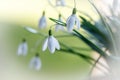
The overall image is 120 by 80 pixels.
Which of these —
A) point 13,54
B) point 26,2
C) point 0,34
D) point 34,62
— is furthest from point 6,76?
point 34,62

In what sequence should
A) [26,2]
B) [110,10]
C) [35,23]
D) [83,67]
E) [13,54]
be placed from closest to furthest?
[110,10] → [83,67] → [13,54] → [35,23] → [26,2]

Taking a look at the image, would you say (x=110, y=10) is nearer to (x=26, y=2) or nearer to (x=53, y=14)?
(x=53, y=14)

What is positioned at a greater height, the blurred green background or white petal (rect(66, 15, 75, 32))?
the blurred green background

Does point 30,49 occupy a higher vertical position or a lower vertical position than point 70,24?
higher

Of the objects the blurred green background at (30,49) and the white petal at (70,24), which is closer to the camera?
the white petal at (70,24)

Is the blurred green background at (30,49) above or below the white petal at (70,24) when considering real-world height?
above

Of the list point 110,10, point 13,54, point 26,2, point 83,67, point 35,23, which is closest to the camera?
point 110,10

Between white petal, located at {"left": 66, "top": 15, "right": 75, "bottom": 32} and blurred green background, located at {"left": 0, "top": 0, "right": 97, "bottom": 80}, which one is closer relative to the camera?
white petal, located at {"left": 66, "top": 15, "right": 75, "bottom": 32}

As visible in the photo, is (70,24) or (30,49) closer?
(70,24)
